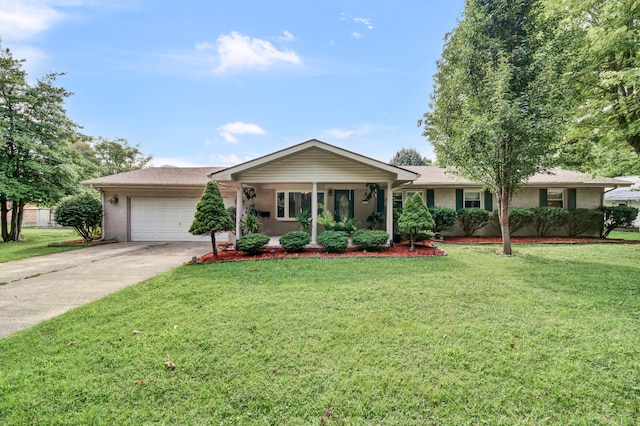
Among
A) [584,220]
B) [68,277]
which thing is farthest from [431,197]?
[68,277]

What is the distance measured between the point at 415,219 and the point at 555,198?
1029 centimetres

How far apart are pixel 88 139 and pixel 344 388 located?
20.9 meters

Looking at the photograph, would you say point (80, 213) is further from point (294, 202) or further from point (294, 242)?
point (294, 242)

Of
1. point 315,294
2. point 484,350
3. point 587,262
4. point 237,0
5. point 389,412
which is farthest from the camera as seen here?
point 237,0

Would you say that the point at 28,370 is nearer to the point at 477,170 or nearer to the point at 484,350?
the point at 484,350

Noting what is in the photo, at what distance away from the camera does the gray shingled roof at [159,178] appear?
12.2 meters

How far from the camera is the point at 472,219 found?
13.0 meters

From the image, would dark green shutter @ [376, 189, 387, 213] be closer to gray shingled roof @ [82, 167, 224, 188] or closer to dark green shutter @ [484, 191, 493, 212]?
dark green shutter @ [484, 191, 493, 212]

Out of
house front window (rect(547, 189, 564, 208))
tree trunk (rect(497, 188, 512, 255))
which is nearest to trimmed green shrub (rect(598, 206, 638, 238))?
house front window (rect(547, 189, 564, 208))

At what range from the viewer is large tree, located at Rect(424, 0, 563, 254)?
7.80 m

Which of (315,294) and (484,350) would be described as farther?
(315,294)

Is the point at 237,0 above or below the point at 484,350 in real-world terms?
above

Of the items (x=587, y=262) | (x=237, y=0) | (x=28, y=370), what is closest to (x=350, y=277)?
(x=28, y=370)

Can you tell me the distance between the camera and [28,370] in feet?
9.04
